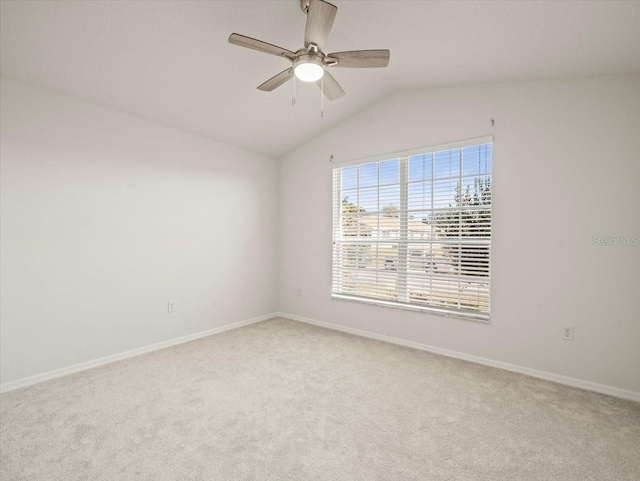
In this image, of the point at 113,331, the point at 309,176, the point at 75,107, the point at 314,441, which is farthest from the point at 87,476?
the point at 309,176

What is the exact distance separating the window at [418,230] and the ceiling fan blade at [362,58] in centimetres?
158

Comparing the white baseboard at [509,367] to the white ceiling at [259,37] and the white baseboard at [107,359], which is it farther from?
the white ceiling at [259,37]

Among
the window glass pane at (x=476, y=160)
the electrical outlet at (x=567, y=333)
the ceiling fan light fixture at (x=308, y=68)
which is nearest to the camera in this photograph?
the ceiling fan light fixture at (x=308, y=68)

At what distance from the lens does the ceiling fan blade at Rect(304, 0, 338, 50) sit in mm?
1641

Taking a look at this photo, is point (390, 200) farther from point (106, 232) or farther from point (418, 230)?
point (106, 232)

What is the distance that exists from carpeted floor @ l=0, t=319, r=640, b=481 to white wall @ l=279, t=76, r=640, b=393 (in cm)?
33

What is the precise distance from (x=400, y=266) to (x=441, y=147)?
1.37 metres

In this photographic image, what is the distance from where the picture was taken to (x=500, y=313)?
302cm

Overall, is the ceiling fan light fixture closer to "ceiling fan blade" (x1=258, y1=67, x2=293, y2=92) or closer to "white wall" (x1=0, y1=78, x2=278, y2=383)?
"ceiling fan blade" (x1=258, y1=67, x2=293, y2=92)

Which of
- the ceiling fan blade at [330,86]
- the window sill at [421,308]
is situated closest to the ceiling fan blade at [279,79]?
the ceiling fan blade at [330,86]

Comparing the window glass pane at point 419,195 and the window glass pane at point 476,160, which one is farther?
the window glass pane at point 419,195

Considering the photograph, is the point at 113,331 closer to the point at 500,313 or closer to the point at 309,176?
the point at 309,176

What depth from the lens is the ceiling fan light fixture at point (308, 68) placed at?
77.6 inches

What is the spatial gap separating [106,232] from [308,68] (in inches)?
96.5
